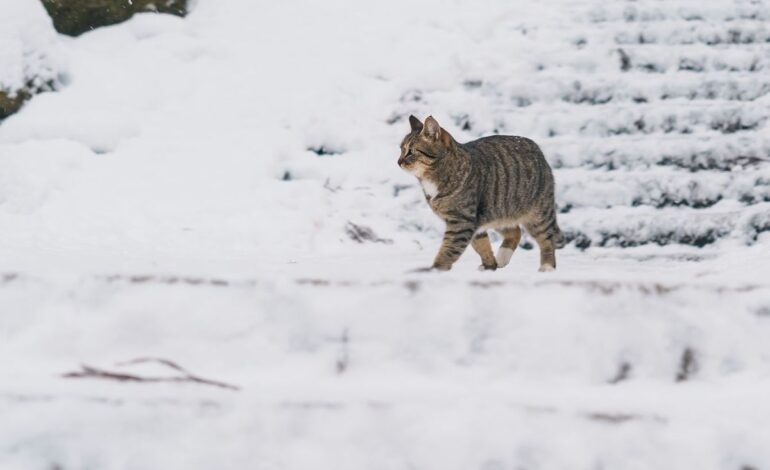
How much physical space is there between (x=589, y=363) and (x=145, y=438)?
1.16m

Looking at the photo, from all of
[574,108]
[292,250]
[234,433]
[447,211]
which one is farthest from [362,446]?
[574,108]

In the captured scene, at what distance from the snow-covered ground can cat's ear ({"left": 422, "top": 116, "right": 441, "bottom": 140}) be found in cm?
54

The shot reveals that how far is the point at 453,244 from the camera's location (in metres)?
3.70

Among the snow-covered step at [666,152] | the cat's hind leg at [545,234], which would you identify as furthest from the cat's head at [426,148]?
the snow-covered step at [666,152]

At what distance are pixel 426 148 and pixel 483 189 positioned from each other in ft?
1.04

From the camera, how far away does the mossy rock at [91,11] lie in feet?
19.1

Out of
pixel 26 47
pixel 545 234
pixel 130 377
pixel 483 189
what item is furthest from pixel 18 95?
pixel 130 377

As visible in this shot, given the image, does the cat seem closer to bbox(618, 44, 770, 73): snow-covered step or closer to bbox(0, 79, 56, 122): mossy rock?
bbox(618, 44, 770, 73): snow-covered step

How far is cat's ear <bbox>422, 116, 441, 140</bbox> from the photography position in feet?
12.1

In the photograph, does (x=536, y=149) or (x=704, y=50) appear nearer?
(x=536, y=149)

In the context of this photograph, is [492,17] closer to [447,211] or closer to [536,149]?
[536,149]

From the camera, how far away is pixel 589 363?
2.39m

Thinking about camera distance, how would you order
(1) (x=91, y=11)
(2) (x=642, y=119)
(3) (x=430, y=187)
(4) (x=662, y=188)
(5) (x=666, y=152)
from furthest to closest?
(1) (x=91, y=11)
(2) (x=642, y=119)
(5) (x=666, y=152)
(4) (x=662, y=188)
(3) (x=430, y=187)

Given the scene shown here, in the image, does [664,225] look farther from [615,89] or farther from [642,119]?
[615,89]
